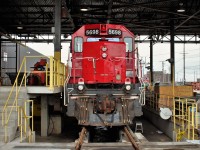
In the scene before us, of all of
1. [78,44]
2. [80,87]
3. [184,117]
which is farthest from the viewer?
[184,117]

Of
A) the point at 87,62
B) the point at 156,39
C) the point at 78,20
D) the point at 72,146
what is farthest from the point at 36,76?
the point at 156,39

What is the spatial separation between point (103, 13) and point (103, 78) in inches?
456

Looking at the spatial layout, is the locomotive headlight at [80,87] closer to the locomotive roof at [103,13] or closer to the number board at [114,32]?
the number board at [114,32]

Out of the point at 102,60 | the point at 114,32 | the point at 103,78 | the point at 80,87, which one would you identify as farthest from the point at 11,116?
the point at 114,32

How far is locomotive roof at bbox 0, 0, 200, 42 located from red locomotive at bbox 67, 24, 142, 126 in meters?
6.84

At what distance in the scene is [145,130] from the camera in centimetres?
1498

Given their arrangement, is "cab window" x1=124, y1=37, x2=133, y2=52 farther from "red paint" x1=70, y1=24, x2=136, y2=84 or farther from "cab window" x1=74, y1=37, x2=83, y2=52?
"cab window" x1=74, y1=37, x2=83, y2=52

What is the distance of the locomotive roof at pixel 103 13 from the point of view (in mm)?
20344

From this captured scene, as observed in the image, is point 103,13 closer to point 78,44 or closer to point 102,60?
point 78,44

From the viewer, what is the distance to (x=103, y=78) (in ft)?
34.8

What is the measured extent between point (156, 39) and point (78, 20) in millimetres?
9982

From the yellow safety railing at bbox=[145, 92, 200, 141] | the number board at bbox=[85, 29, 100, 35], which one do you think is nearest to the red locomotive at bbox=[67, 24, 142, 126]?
the number board at bbox=[85, 29, 100, 35]

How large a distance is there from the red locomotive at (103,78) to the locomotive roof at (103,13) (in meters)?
6.84

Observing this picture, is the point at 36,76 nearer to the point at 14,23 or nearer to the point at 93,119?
the point at 93,119
